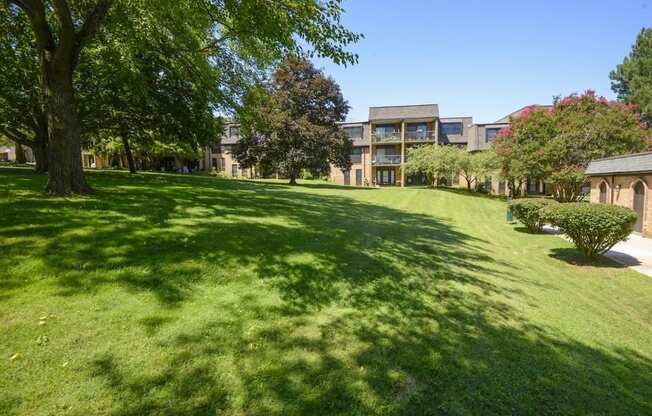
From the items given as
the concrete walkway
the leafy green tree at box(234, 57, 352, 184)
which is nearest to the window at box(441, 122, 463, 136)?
the leafy green tree at box(234, 57, 352, 184)

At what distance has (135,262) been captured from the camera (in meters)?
5.43

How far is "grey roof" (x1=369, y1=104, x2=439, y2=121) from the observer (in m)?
45.5

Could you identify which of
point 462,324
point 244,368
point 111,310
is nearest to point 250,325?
point 244,368

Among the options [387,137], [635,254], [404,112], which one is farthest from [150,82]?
[404,112]

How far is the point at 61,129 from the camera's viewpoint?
355 inches

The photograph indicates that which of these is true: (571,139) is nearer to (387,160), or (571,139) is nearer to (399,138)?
(399,138)

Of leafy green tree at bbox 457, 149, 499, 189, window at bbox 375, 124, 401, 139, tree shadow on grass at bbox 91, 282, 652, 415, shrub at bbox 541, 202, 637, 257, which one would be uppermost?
window at bbox 375, 124, 401, 139

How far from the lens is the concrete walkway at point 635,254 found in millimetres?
9737

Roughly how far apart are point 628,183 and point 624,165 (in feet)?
2.98

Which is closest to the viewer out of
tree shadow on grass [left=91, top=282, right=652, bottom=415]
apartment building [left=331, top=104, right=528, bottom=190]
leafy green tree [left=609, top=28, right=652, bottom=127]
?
tree shadow on grass [left=91, top=282, right=652, bottom=415]

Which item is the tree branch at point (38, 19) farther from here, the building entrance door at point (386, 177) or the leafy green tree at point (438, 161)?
the building entrance door at point (386, 177)

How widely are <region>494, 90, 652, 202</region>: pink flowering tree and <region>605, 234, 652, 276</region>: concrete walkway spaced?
1263 centimetres

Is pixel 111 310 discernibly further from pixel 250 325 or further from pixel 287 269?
pixel 287 269

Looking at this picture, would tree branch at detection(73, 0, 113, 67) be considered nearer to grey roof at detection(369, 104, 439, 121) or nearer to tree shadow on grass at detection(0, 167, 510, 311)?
tree shadow on grass at detection(0, 167, 510, 311)
